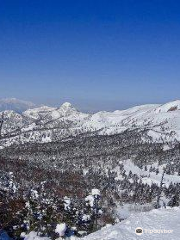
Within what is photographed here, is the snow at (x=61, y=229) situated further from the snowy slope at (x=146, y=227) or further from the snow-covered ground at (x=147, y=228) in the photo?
the snow-covered ground at (x=147, y=228)

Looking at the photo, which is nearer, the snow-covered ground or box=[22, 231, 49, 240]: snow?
the snow-covered ground

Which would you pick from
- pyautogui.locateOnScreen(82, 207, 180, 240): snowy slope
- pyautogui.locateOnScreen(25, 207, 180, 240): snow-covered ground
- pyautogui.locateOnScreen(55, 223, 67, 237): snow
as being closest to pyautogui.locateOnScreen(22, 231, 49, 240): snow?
pyautogui.locateOnScreen(55, 223, 67, 237): snow

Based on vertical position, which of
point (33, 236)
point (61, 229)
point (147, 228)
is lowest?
point (33, 236)

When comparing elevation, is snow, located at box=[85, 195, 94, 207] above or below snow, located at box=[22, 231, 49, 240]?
above

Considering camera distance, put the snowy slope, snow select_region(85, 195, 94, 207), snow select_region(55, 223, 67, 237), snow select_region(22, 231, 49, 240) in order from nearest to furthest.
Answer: the snowy slope → snow select_region(55, 223, 67, 237) → snow select_region(22, 231, 49, 240) → snow select_region(85, 195, 94, 207)

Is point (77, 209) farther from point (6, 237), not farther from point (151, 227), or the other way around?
point (151, 227)

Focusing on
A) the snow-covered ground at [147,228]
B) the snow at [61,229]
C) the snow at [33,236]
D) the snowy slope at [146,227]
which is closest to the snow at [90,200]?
the snow at [33,236]

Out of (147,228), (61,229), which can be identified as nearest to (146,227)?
(147,228)

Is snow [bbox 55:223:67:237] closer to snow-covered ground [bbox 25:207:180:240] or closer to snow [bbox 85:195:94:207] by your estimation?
snow [bbox 85:195:94:207]

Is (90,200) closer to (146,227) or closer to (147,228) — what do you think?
(146,227)
